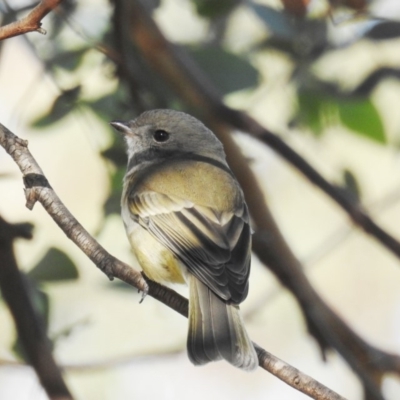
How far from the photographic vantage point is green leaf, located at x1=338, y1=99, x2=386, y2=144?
13.5 ft

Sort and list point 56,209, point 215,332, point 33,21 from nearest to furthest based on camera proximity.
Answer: point 33,21, point 56,209, point 215,332

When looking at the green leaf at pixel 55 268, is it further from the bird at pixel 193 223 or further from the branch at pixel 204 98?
the branch at pixel 204 98

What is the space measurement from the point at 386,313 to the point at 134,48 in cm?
283

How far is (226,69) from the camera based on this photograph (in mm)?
4305

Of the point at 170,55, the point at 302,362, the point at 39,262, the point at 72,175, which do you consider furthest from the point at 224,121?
the point at 302,362

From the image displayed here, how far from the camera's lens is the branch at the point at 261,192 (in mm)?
4000

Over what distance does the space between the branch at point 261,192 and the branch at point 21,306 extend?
119cm

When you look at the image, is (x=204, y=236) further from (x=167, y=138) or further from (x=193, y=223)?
(x=167, y=138)

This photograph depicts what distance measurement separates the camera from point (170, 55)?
446 centimetres

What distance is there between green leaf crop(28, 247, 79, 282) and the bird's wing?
0.35 m

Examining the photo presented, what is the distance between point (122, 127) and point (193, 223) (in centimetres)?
87

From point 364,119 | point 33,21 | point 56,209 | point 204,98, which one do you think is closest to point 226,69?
point 204,98

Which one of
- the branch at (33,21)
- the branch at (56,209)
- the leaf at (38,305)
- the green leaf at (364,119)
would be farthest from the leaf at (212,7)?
the branch at (33,21)

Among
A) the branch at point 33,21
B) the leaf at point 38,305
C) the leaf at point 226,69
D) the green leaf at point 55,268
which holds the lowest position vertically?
the leaf at point 38,305
